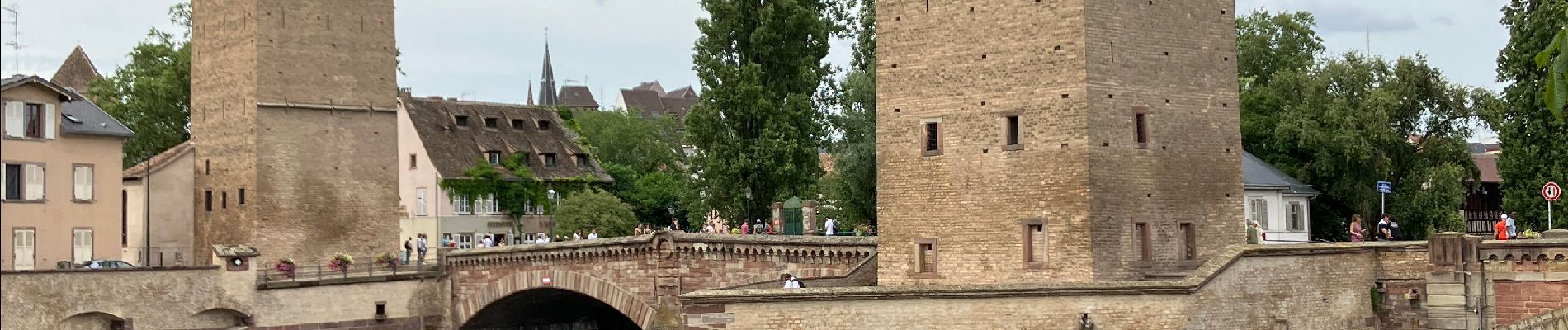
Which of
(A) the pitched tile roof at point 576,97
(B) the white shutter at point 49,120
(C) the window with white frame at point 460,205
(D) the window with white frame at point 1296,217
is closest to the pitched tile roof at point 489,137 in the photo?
(C) the window with white frame at point 460,205

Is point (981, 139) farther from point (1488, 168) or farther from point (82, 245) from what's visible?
point (1488, 168)

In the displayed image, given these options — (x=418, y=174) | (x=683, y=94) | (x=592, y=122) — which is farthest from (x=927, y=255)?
(x=683, y=94)

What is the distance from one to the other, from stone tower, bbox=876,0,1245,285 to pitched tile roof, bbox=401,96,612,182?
37000 mm

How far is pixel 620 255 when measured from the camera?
42344 millimetres

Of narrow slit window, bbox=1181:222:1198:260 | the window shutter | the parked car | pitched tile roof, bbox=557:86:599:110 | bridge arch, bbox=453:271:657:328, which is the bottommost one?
bridge arch, bbox=453:271:657:328

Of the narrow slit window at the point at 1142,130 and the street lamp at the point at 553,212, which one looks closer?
the narrow slit window at the point at 1142,130

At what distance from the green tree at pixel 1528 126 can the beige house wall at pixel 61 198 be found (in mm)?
36206

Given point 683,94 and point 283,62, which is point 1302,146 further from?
point 683,94

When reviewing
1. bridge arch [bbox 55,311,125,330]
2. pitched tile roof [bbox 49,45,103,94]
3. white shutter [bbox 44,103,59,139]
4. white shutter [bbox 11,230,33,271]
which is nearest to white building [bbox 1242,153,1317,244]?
bridge arch [bbox 55,311,125,330]

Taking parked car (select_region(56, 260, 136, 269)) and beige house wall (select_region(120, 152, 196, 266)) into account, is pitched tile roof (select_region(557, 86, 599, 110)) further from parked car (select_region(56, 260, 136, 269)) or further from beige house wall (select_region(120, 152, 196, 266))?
parked car (select_region(56, 260, 136, 269))

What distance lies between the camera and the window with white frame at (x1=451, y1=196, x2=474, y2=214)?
6669cm

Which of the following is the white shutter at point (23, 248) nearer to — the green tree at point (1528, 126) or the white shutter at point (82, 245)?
the white shutter at point (82, 245)

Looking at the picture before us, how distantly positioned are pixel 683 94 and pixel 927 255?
131 meters

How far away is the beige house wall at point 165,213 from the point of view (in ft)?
183
